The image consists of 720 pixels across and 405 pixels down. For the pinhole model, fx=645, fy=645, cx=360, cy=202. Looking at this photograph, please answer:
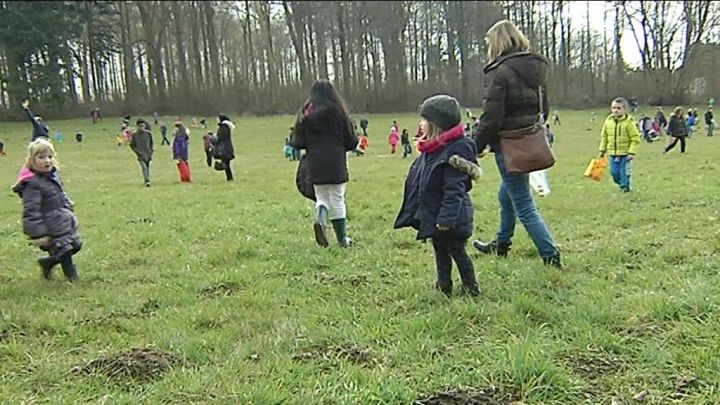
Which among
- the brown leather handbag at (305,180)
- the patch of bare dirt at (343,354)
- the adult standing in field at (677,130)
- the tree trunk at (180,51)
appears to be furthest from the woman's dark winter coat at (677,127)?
the tree trunk at (180,51)

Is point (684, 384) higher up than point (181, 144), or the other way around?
point (181, 144)

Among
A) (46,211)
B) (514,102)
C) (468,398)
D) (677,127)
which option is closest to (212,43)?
(677,127)

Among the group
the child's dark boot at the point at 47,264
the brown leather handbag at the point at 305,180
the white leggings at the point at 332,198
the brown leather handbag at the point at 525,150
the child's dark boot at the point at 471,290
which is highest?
the brown leather handbag at the point at 525,150

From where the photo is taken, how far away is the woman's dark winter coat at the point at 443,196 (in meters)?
4.29

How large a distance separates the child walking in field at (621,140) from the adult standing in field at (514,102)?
209 inches

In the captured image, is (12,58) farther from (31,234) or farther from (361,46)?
(31,234)

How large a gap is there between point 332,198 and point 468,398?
12.8ft

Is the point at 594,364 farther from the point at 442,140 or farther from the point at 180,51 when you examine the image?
the point at 180,51

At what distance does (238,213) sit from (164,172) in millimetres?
11878

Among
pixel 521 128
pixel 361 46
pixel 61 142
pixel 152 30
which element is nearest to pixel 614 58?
pixel 361 46

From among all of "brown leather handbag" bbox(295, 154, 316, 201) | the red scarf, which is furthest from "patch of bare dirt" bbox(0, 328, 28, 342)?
"brown leather handbag" bbox(295, 154, 316, 201)

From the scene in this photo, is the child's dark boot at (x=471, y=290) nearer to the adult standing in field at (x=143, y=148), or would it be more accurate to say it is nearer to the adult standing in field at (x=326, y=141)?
the adult standing in field at (x=326, y=141)

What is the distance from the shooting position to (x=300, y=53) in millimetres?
55031

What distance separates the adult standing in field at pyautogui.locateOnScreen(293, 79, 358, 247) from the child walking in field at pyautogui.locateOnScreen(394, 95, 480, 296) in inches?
78.4
